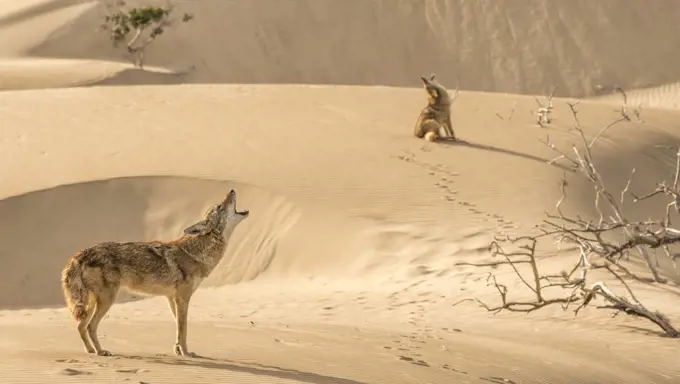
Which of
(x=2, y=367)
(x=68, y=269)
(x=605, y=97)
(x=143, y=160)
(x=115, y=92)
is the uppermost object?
(x=605, y=97)

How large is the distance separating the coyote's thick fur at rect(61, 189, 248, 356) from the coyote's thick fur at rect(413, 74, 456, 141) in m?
9.40

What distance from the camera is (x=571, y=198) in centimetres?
1477

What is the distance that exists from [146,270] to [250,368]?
93 centimetres

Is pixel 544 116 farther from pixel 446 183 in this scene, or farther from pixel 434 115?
pixel 446 183

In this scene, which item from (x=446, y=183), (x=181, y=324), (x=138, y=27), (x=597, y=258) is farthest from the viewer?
(x=138, y=27)

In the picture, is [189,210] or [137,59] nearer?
[189,210]

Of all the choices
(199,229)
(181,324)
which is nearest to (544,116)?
(199,229)

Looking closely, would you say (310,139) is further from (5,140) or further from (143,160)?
(5,140)

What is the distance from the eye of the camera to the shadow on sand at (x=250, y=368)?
6.36 meters

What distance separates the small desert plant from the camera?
125 feet

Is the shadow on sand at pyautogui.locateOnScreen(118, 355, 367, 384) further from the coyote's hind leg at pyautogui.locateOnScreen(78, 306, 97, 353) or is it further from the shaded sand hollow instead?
the coyote's hind leg at pyautogui.locateOnScreen(78, 306, 97, 353)

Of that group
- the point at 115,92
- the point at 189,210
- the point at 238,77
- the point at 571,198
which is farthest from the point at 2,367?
the point at 238,77

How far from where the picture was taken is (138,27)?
3906 cm

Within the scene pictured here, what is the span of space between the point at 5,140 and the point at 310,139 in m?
4.75
